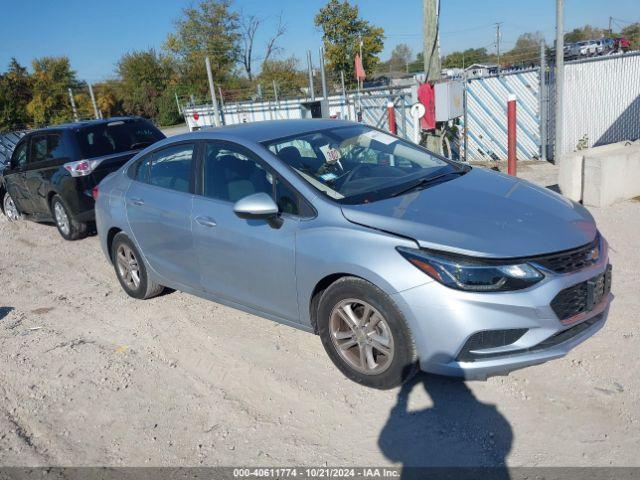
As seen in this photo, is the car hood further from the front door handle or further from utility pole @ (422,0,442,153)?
utility pole @ (422,0,442,153)

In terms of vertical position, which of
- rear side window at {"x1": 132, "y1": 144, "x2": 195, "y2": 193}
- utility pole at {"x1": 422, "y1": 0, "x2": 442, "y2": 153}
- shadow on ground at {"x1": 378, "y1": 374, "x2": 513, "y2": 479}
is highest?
utility pole at {"x1": 422, "y1": 0, "x2": 442, "y2": 153}

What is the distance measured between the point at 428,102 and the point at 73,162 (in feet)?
17.3

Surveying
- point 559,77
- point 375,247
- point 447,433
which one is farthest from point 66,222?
point 559,77

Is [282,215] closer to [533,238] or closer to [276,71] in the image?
[533,238]

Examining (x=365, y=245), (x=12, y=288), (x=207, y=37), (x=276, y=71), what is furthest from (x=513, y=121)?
(x=207, y=37)

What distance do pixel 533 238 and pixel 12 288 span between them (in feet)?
19.7

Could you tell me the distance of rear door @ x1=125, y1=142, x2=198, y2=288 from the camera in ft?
15.2

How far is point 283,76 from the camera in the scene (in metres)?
42.0

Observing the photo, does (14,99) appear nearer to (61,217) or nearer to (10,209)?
(10,209)

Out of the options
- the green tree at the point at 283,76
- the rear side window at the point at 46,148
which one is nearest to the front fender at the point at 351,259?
the rear side window at the point at 46,148

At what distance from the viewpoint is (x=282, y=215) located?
12.6 feet

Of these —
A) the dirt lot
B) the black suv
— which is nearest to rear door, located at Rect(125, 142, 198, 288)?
the dirt lot

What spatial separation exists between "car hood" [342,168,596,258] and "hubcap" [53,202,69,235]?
6.29m

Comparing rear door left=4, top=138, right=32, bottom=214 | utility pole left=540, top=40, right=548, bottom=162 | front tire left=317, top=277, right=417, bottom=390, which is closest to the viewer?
front tire left=317, top=277, right=417, bottom=390
